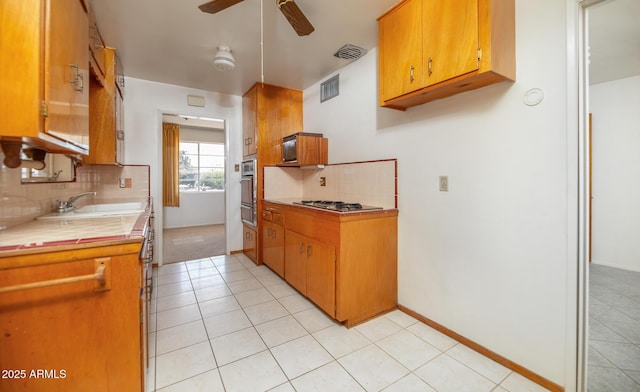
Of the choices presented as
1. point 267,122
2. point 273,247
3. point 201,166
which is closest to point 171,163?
point 201,166

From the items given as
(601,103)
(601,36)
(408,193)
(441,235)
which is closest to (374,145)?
(408,193)

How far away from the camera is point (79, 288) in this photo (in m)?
1.06

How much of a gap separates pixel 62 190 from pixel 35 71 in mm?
1827

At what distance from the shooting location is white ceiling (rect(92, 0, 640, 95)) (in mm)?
1974

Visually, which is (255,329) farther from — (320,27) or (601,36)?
(601,36)

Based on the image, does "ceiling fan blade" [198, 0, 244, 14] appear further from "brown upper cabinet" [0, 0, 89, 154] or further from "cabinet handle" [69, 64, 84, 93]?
"cabinet handle" [69, 64, 84, 93]

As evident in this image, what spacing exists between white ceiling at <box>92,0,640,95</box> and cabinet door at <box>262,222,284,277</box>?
1.93 m

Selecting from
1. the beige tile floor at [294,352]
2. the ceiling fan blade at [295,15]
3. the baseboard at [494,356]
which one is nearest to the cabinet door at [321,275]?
the beige tile floor at [294,352]

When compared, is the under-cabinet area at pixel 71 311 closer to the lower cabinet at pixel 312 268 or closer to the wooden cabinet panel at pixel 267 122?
the lower cabinet at pixel 312 268

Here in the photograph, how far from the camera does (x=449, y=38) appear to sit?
5.29ft

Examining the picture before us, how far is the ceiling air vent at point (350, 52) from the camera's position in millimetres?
2560

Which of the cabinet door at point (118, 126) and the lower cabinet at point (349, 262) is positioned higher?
the cabinet door at point (118, 126)

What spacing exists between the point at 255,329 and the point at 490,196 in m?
2.02

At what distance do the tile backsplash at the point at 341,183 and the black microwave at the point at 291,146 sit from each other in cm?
38
